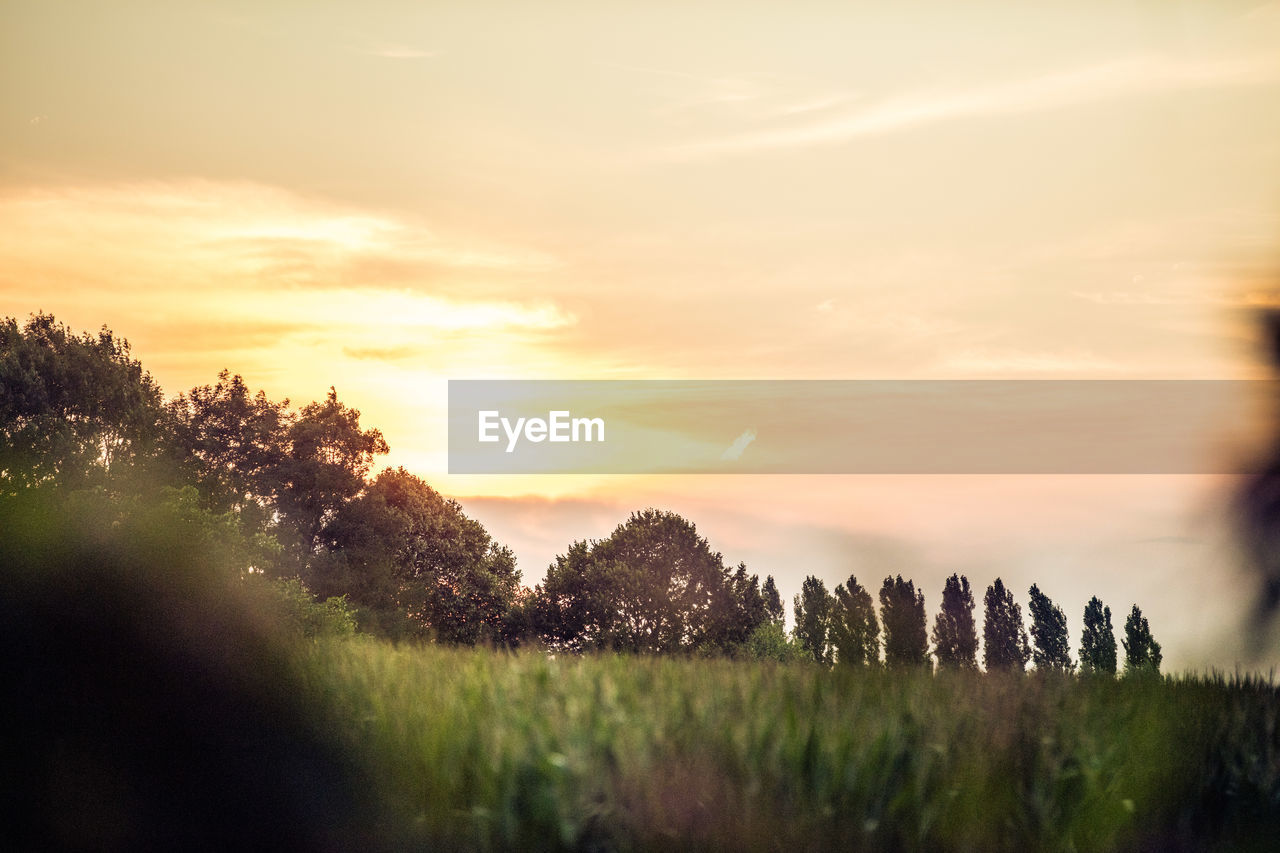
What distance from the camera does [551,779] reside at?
577cm

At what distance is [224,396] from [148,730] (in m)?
49.8

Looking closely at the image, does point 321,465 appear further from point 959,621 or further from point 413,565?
point 959,621

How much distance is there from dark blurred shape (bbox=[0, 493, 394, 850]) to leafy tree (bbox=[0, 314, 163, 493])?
123 feet

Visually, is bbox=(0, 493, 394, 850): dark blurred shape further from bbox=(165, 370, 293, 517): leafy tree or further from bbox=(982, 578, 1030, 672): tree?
bbox=(982, 578, 1030, 672): tree

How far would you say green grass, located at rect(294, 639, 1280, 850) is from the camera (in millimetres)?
A: 5816

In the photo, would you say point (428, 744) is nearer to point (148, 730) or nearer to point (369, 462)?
point (148, 730)

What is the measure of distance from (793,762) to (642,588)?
4502 centimetres

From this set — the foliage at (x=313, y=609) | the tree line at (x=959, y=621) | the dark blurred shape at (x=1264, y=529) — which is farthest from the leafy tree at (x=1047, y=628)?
the dark blurred shape at (x=1264, y=529)

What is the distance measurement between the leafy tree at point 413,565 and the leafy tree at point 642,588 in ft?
11.4

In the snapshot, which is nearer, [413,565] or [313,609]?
[313,609]

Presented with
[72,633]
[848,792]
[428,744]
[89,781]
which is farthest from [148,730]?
[848,792]

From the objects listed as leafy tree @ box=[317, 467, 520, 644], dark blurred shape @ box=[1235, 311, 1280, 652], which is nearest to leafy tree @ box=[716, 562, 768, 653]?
leafy tree @ box=[317, 467, 520, 644]

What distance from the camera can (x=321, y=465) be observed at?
52.1 metres

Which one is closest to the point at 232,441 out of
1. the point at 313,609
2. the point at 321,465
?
the point at 321,465
